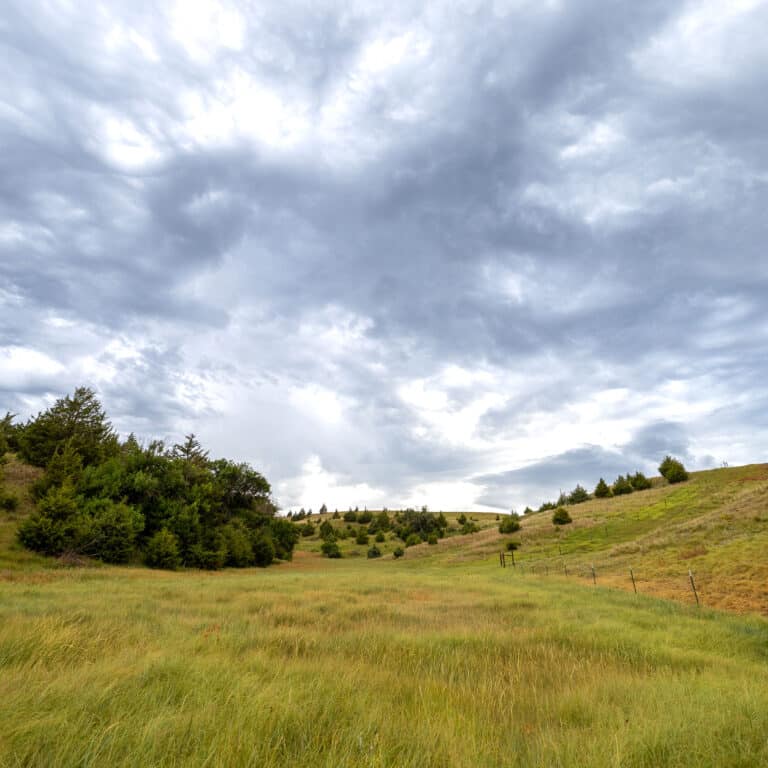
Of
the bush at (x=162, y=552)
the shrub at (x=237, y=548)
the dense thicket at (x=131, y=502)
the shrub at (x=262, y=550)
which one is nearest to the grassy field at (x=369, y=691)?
the dense thicket at (x=131, y=502)

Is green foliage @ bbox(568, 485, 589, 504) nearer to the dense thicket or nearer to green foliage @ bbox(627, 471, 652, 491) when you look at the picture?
green foliage @ bbox(627, 471, 652, 491)

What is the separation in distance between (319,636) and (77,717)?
18.4 feet

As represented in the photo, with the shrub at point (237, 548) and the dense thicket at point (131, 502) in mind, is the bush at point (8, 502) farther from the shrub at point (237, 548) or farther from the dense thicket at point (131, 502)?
the shrub at point (237, 548)

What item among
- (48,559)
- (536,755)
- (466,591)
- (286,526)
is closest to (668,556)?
(466,591)

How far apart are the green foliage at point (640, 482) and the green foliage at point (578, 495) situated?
432 inches

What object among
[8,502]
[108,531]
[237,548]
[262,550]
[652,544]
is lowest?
[652,544]

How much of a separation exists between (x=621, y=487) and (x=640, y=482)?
296 centimetres

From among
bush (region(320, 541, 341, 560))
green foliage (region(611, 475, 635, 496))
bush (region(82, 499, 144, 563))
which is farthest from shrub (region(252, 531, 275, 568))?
green foliage (region(611, 475, 635, 496))

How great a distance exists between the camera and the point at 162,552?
35656mm

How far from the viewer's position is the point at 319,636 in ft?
27.4

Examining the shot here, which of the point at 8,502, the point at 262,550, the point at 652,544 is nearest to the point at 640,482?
the point at 652,544

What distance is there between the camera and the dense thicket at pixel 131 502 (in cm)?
3036

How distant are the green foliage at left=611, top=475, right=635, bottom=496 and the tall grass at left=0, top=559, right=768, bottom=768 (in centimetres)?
7191

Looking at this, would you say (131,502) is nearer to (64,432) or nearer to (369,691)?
(64,432)
